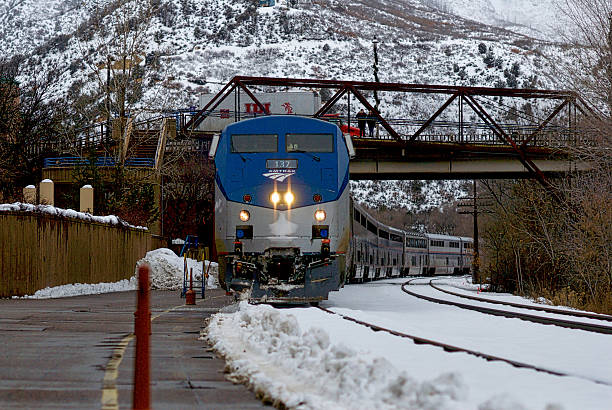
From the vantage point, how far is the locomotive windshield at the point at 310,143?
19.4 meters

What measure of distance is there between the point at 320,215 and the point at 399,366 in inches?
417

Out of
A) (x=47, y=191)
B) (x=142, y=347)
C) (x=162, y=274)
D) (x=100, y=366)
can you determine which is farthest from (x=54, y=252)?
(x=142, y=347)

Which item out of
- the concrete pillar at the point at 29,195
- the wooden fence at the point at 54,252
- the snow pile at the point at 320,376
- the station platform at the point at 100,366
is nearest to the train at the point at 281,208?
the station platform at the point at 100,366

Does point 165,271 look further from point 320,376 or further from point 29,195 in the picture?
point 320,376

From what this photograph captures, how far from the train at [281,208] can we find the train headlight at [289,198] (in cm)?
2

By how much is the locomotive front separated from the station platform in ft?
8.40

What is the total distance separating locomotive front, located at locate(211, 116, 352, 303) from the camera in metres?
18.7

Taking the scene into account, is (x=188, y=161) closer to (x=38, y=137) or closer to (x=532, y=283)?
(x=38, y=137)

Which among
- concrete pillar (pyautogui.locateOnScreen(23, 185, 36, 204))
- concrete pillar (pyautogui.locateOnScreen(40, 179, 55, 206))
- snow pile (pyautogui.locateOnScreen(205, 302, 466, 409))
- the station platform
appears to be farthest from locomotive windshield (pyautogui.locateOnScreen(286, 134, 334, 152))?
concrete pillar (pyautogui.locateOnScreen(40, 179, 55, 206))

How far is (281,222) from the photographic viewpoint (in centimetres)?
1877

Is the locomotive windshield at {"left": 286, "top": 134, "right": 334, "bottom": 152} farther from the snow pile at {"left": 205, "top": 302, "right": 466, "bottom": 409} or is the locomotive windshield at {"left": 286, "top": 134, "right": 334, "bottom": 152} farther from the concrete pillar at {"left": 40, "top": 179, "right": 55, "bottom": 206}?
the concrete pillar at {"left": 40, "top": 179, "right": 55, "bottom": 206}

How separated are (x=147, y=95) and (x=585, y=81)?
144 m

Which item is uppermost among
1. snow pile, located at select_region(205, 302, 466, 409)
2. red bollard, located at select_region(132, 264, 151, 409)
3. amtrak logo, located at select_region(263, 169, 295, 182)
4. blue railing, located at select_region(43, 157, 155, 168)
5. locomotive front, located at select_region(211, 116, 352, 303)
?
blue railing, located at select_region(43, 157, 155, 168)

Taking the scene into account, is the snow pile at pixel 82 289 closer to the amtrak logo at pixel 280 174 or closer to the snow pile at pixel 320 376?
the amtrak logo at pixel 280 174
